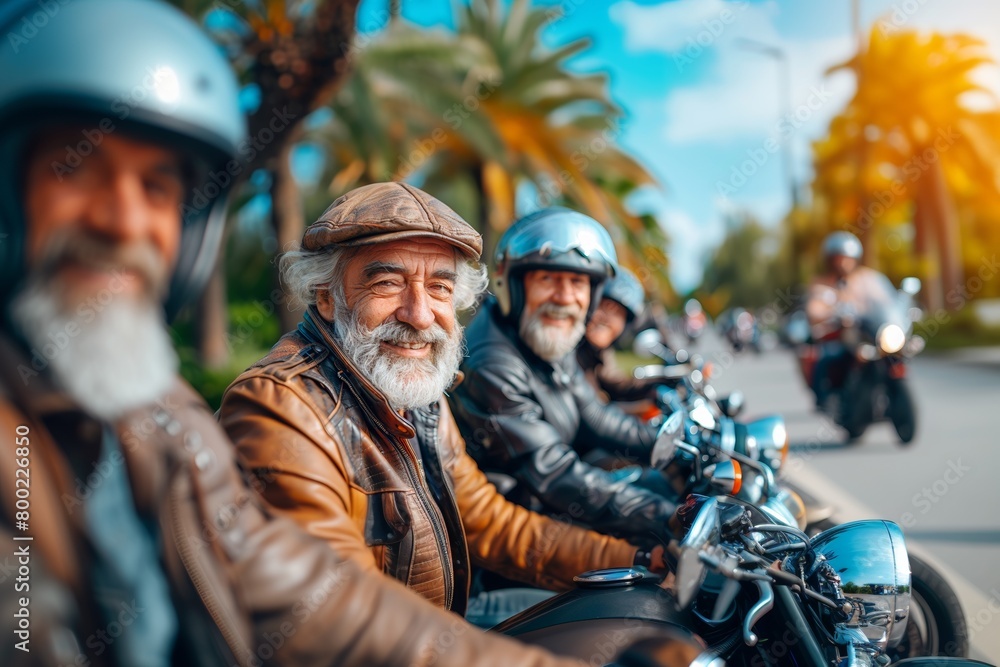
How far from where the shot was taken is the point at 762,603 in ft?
5.31

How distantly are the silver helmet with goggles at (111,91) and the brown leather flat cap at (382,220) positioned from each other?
2.83 feet

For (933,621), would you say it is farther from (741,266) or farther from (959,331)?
(741,266)

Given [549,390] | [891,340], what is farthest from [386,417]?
[891,340]

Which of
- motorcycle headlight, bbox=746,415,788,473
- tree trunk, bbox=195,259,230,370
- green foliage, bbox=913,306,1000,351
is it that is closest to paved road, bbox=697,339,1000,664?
motorcycle headlight, bbox=746,415,788,473

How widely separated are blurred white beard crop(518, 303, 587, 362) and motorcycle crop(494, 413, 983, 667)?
143 centimetres

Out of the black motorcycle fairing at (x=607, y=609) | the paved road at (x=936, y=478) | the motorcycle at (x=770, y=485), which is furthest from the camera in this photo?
the paved road at (x=936, y=478)

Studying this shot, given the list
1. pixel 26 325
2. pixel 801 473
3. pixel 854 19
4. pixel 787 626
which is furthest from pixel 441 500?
pixel 854 19

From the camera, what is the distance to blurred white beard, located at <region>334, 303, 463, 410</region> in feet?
6.88

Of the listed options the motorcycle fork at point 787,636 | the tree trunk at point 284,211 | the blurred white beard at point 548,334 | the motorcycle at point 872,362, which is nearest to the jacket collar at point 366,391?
the motorcycle fork at point 787,636

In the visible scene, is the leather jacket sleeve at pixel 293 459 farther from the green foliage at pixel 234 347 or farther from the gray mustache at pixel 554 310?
the green foliage at pixel 234 347

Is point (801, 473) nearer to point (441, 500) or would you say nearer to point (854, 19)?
point (441, 500)

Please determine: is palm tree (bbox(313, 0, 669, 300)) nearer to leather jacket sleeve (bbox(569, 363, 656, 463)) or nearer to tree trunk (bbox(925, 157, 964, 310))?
leather jacket sleeve (bbox(569, 363, 656, 463))

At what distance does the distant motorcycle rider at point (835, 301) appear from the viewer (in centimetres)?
836

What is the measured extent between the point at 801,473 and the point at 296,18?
229 inches
